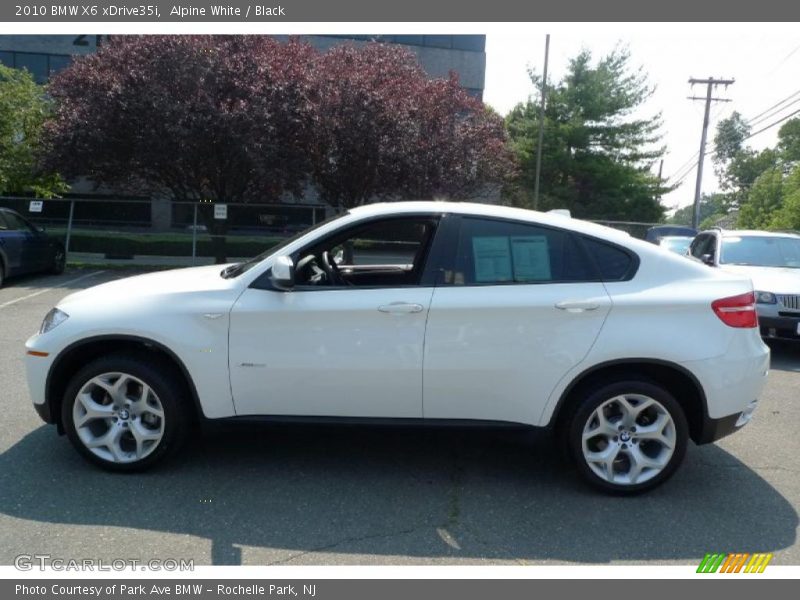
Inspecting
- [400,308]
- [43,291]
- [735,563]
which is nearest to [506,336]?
[400,308]

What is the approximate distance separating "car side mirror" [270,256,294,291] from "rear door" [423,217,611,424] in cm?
86

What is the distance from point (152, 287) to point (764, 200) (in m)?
65.8

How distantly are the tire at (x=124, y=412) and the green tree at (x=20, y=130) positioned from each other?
14522 millimetres

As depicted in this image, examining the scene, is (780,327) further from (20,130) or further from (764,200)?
(764,200)

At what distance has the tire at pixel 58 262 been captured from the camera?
1377 cm

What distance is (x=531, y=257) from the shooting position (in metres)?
3.79

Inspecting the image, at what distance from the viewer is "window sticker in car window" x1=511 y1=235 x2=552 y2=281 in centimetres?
375

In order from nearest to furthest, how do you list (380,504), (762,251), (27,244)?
1. (380,504)
2. (762,251)
3. (27,244)

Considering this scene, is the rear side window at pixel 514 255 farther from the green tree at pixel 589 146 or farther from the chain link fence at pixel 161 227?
the green tree at pixel 589 146

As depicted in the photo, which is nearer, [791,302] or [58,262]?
[791,302]

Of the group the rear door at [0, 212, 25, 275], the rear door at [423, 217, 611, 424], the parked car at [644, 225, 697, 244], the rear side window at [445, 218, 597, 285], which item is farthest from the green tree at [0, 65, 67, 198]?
the parked car at [644, 225, 697, 244]

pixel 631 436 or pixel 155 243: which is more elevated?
pixel 155 243

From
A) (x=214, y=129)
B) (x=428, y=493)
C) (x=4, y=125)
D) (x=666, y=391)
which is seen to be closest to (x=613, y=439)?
(x=666, y=391)

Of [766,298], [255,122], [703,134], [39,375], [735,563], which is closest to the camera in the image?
[735,563]
